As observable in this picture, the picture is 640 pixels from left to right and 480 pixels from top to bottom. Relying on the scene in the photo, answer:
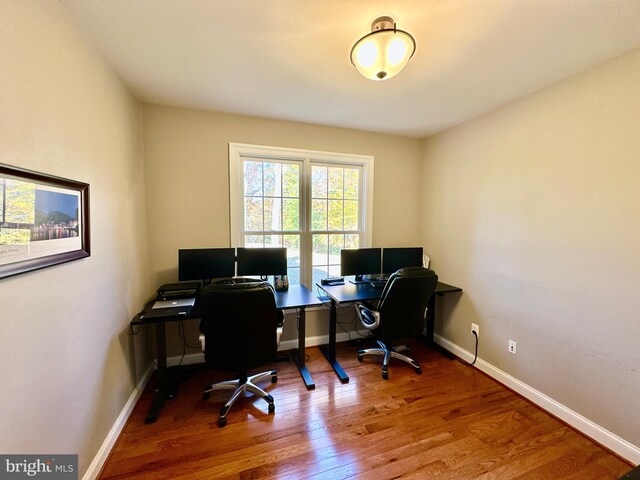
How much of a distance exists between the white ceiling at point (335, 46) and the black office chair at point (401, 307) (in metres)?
1.52

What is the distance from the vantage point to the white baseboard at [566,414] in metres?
1.57

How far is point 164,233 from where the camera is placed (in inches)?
93.8

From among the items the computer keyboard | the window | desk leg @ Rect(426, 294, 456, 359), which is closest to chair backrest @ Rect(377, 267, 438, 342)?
the computer keyboard

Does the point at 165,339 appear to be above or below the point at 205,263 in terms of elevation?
below

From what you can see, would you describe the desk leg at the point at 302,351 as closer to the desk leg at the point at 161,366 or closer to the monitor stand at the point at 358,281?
the monitor stand at the point at 358,281

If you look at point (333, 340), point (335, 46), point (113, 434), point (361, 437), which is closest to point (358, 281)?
point (333, 340)

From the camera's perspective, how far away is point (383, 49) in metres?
1.27

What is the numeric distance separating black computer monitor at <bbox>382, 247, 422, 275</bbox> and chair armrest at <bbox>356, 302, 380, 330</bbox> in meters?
0.62

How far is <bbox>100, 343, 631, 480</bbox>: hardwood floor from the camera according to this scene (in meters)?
1.48

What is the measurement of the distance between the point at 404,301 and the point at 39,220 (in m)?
A: 2.37

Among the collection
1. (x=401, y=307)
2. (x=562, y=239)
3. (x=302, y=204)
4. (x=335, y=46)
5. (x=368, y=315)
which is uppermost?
(x=335, y=46)

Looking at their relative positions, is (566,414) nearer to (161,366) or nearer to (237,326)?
(237,326)

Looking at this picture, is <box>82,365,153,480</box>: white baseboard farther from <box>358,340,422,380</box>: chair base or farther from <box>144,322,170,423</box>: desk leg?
<box>358,340,422,380</box>: chair base

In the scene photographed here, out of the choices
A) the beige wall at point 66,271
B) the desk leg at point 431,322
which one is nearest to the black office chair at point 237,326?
the beige wall at point 66,271
